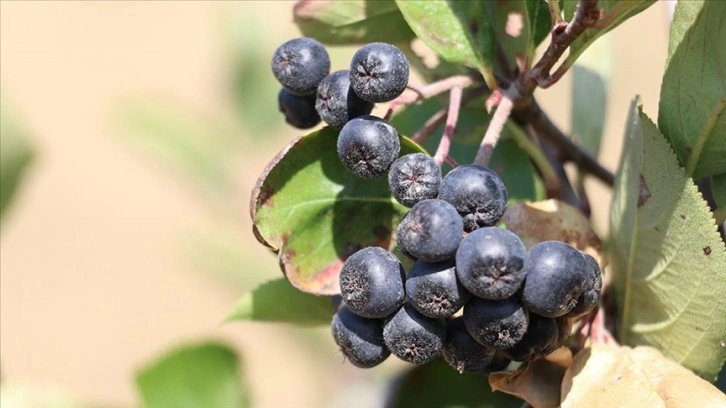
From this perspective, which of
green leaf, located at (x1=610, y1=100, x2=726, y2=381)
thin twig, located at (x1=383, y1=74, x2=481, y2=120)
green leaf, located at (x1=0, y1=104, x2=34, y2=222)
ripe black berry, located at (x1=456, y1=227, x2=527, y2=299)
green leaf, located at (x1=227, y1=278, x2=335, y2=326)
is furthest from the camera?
green leaf, located at (x1=0, y1=104, x2=34, y2=222)

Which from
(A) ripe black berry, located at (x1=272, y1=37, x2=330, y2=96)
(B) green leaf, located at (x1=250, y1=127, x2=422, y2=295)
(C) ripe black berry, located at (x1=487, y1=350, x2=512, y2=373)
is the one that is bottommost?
(C) ripe black berry, located at (x1=487, y1=350, x2=512, y2=373)

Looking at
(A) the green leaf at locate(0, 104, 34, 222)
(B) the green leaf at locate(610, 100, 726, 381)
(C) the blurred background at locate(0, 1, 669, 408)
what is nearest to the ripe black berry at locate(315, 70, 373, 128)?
(B) the green leaf at locate(610, 100, 726, 381)

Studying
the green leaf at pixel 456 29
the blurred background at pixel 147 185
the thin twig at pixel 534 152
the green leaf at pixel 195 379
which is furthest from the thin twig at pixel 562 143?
the blurred background at pixel 147 185

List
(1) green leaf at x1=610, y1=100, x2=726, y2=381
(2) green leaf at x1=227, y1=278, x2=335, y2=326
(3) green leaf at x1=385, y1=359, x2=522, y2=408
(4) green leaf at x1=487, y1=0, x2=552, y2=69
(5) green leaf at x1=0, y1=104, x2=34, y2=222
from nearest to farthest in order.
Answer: (1) green leaf at x1=610, y1=100, x2=726, y2=381 < (4) green leaf at x1=487, y1=0, x2=552, y2=69 < (2) green leaf at x1=227, y1=278, x2=335, y2=326 < (3) green leaf at x1=385, y1=359, x2=522, y2=408 < (5) green leaf at x1=0, y1=104, x2=34, y2=222

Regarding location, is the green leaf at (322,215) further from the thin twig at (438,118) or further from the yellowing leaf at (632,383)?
the yellowing leaf at (632,383)

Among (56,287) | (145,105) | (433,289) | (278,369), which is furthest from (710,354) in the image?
(56,287)

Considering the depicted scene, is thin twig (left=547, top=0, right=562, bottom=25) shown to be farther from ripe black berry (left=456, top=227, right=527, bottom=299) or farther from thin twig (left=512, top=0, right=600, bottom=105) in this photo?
ripe black berry (left=456, top=227, right=527, bottom=299)

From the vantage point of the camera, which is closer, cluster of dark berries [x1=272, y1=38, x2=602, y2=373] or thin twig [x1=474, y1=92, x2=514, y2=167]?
cluster of dark berries [x1=272, y1=38, x2=602, y2=373]
